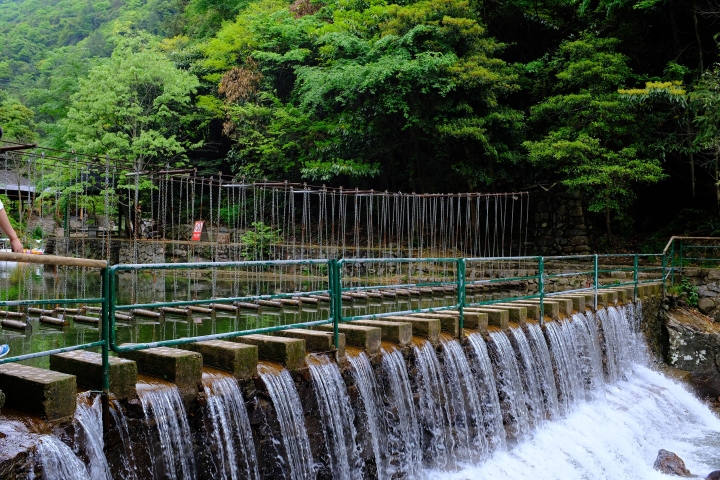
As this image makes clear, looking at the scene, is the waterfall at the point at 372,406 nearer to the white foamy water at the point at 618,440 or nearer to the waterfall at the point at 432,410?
the waterfall at the point at 432,410

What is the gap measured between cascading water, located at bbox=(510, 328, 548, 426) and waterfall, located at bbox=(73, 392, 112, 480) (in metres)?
6.21

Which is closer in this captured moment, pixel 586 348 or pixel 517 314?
pixel 517 314

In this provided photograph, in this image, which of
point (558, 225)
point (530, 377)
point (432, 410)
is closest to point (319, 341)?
point (432, 410)

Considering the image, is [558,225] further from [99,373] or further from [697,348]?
[99,373]

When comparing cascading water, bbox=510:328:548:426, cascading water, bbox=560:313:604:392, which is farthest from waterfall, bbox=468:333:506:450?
cascading water, bbox=560:313:604:392

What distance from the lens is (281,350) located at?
18.2ft

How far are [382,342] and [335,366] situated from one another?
3.77 ft

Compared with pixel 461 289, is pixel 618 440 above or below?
below

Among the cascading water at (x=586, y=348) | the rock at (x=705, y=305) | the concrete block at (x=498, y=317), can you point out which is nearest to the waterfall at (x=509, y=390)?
the concrete block at (x=498, y=317)

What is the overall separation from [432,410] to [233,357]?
2875 millimetres

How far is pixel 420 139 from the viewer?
22516mm

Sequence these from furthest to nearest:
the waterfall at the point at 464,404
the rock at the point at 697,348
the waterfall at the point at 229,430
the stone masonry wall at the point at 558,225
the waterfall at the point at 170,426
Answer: the stone masonry wall at the point at 558,225, the rock at the point at 697,348, the waterfall at the point at 464,404, the waterfall at the point at 229,430, the waterfall at the point at 170,426

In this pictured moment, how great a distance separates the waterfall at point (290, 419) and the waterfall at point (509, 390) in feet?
11.8

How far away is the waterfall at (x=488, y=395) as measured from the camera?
25.1ft
